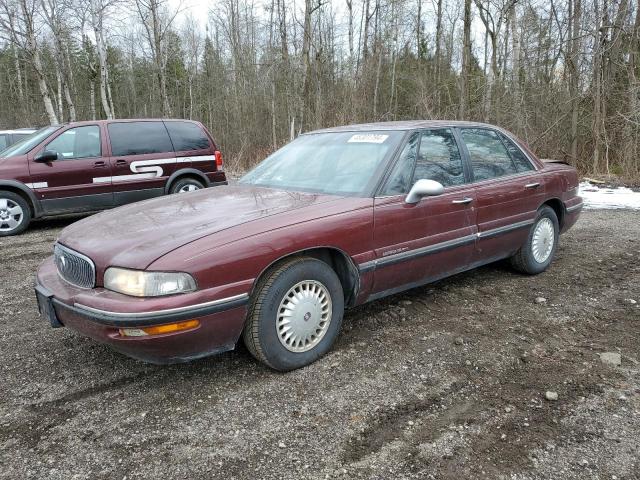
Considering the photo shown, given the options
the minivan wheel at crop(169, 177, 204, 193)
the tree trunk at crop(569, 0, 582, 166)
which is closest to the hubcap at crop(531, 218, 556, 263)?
the minivan wheel at crop(169, 177, 204, 193)

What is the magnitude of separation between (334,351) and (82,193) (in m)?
5.77

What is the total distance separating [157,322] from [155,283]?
20cm

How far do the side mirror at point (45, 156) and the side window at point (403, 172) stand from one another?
577 cm

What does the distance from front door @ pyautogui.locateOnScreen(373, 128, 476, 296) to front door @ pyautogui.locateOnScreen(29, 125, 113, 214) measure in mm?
5615

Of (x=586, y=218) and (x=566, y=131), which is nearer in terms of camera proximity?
(x=586, y=218)

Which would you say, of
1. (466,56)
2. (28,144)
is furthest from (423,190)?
(466,56)

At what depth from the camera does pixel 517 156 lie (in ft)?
15.2

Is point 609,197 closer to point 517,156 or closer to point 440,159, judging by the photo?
point 517,156

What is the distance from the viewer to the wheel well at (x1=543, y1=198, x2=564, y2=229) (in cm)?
490

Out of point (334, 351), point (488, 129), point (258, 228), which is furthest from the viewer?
point (488, 129)

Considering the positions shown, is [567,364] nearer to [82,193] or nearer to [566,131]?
[82,193]

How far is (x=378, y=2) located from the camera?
83.2 ft

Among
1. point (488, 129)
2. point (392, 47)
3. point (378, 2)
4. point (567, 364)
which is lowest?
point (567, 364)

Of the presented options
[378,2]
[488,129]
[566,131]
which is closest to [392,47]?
[378,2]
